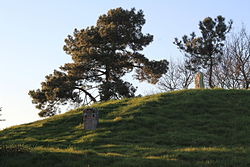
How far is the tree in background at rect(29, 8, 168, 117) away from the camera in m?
38.9

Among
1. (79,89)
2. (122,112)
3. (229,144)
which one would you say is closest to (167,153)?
(229,144)

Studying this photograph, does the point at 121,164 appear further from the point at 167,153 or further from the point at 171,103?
the point at 171,103

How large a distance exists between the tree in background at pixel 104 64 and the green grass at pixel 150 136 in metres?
12.9

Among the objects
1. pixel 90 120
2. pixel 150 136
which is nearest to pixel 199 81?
pixel 90 120

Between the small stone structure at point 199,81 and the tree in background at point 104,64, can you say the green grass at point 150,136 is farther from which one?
the tree in background at point 104,64

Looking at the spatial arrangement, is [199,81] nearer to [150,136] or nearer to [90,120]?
[90,120]

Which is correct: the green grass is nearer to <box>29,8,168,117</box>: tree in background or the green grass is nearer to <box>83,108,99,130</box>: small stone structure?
<box>83,108,99,130</box>: small stone structure

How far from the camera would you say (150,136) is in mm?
18281

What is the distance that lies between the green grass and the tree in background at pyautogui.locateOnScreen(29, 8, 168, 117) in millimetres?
12865

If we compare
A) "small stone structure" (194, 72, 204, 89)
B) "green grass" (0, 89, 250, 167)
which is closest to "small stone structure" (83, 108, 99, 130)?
"green grass" (0, 89, 250, 167)

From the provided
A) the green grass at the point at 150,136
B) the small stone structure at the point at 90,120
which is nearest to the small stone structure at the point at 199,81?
the green grass at the point at 150,136

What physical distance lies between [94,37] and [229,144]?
2799 cm

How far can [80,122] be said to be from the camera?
75.1ft

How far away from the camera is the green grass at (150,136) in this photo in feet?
39.2
